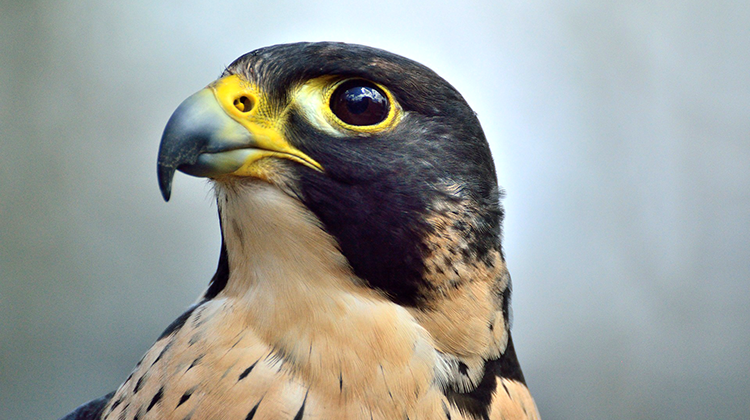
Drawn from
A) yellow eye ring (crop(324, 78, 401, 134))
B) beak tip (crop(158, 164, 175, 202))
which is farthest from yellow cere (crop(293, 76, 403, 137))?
beak tip (crop(158, 164, 175, 202))

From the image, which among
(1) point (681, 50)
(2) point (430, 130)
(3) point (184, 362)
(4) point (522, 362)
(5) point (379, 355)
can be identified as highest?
(1) point (681, 50)

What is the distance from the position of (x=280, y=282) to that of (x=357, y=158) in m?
0.19

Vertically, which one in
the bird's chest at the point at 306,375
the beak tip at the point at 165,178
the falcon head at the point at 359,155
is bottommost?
the bird's chest at the point at 306,375

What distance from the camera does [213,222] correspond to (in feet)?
5.96

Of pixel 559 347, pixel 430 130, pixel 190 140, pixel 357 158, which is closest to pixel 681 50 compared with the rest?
pixel 559 347

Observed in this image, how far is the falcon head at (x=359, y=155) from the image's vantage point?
65 centimetres

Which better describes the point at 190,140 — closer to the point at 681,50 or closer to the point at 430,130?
the point at 430,130

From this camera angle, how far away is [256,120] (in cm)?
66

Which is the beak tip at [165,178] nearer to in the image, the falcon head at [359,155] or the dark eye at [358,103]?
the falcon head at [359,155]

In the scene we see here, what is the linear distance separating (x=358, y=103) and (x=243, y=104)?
0.15 metres

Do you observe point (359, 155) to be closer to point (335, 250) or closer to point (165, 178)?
point (335, 250)

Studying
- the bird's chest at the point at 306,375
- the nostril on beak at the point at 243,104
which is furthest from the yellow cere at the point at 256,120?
the bird's chest at the point at 306,375

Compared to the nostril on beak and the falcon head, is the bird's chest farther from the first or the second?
the nostril on beak

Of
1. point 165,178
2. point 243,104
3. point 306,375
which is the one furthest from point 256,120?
point 306,375
